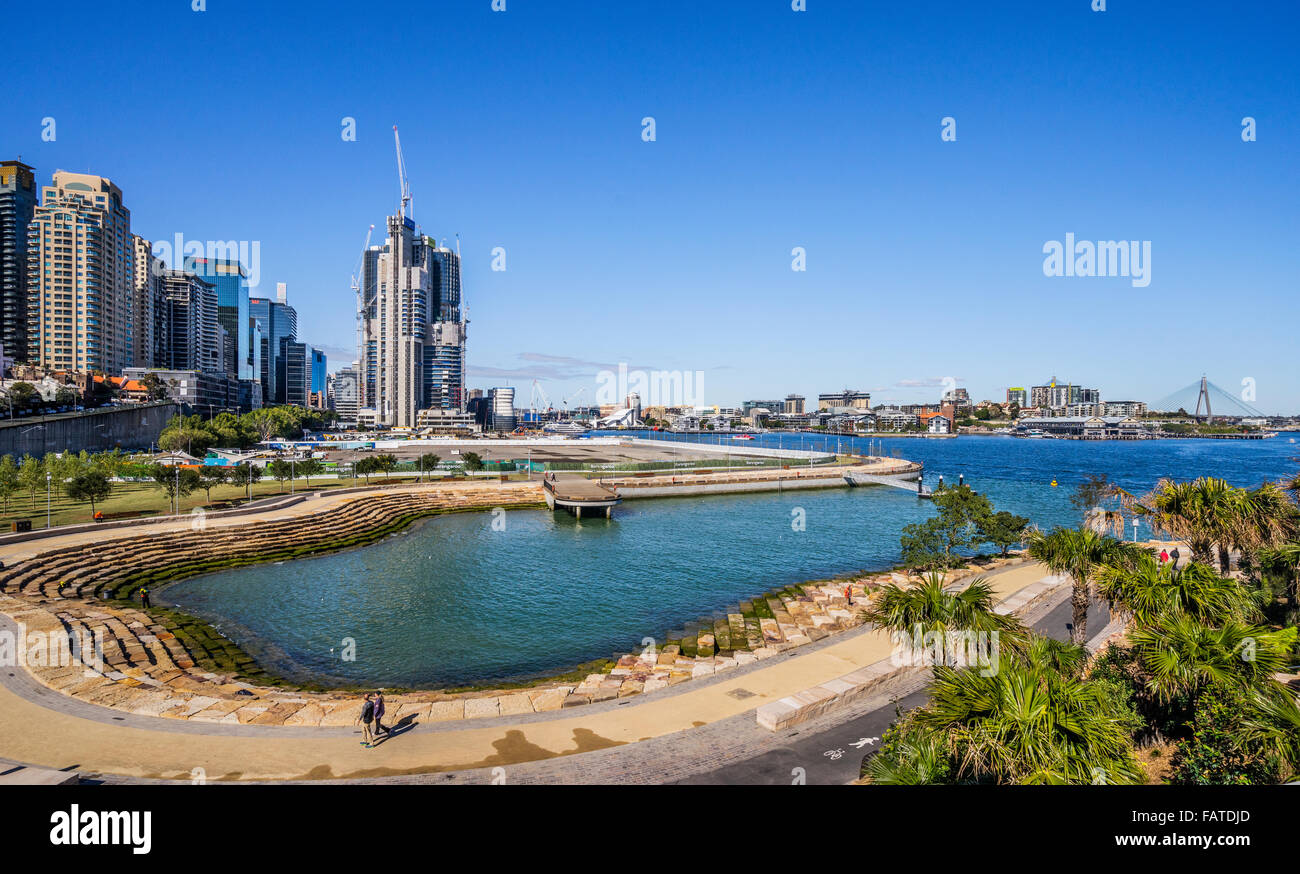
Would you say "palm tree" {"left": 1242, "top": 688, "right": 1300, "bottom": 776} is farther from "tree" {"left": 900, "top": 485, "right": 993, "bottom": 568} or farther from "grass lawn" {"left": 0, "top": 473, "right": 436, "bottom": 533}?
"grass lawn" {"left": 0, "top": 473, "right": 436, "bottom": 533}

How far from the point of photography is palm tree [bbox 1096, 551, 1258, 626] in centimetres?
1105

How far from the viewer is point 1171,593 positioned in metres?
11.3

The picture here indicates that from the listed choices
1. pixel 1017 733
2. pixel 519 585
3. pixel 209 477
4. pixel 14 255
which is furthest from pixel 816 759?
pixel 14 255

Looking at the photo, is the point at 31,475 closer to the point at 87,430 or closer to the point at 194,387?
the point at 87,430

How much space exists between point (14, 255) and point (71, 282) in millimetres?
17137

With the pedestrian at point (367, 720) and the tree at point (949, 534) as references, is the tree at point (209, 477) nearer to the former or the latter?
the pedestrian at point (367, 720)

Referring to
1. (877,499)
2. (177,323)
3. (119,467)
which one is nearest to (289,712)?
(119,467)

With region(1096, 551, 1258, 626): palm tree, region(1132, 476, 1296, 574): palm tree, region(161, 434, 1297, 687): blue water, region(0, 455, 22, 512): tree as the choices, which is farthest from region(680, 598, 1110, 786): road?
region(0, 455, 22, 512): tree

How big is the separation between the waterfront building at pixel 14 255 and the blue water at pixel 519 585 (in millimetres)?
124820

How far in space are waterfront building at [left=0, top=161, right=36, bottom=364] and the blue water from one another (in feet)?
410

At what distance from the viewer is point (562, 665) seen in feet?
64.8

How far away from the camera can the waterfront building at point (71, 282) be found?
115062 mm

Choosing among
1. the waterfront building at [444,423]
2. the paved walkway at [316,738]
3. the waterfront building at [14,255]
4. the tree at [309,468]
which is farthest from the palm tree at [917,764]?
the waterfront building at [444,423]
